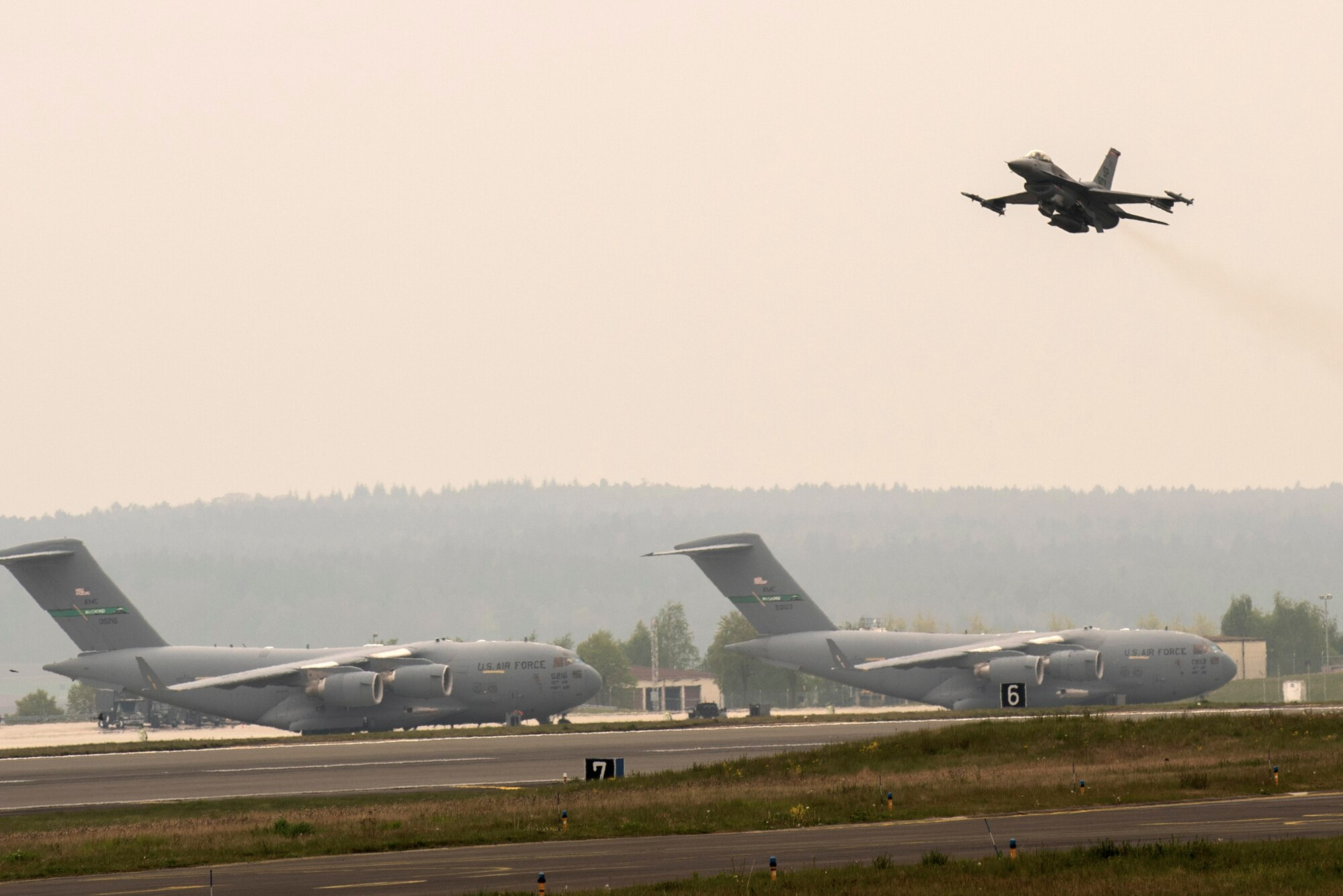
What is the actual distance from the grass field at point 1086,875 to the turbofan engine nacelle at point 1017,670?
5367 centimetres

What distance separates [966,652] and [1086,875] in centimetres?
5725

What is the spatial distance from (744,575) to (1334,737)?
43.4m

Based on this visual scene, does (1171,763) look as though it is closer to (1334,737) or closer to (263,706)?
(1334,737)

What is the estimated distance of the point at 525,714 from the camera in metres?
78.2

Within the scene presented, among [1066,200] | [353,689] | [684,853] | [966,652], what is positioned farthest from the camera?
[966,652]

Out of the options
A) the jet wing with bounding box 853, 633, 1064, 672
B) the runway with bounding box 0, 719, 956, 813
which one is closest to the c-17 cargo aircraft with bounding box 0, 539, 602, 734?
the runway with bounding box 0, 719, 956, 813

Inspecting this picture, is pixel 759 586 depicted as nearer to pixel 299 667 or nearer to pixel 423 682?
pixel 423 682

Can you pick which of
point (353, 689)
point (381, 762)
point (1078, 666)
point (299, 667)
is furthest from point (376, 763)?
point (1078, 666)

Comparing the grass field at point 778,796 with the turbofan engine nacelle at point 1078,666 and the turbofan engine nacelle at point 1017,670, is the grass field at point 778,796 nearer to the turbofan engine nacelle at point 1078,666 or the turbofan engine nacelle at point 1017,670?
the turbofan engine nacelle at point 1078,666

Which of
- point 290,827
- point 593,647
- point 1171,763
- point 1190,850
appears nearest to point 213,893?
point 290,827

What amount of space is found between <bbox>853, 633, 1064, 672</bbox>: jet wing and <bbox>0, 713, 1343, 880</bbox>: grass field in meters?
26.3

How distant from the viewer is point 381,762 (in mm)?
56812

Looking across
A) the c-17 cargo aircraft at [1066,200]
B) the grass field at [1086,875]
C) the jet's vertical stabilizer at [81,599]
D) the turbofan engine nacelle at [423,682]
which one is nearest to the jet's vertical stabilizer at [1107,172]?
the c-17 cargo aircraft at [1066,200]

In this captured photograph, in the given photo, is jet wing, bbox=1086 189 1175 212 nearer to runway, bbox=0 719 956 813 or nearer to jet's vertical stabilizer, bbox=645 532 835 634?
runway, bbox=0 719 956 813
